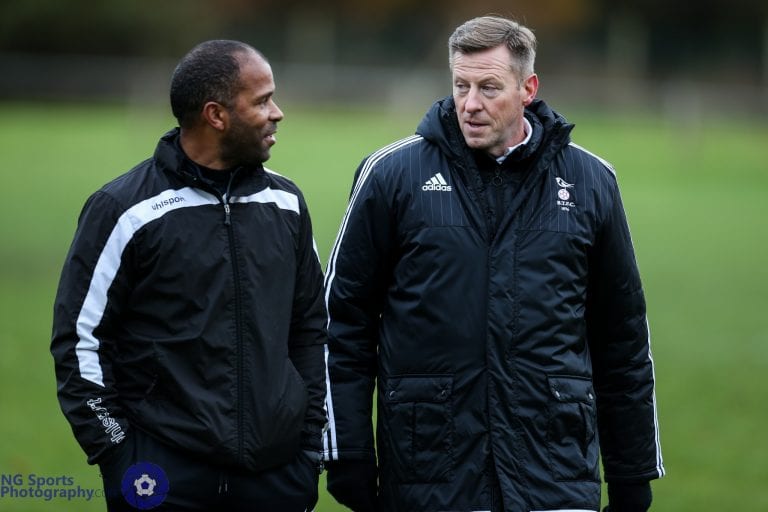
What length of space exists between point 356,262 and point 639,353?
3.48 ft

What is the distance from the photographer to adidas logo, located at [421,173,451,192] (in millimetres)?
4400

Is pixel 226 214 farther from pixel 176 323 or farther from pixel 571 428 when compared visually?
pixel 571 428

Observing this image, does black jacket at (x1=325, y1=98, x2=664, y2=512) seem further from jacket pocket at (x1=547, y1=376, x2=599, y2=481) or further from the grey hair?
the grey hair

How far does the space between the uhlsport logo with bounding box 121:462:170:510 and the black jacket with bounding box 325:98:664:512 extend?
707mm

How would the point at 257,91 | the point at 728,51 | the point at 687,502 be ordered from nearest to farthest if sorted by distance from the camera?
1. the point at 257,91
2. the point at 687,502
3. the point at 728,51

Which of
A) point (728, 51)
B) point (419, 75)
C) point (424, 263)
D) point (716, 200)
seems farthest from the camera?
point (728, 51)

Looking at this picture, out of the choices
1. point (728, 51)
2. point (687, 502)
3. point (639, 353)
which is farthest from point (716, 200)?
point (728, 51)

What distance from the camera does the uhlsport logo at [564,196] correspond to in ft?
14.6

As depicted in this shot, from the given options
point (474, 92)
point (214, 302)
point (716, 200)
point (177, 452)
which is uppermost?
point (474, 92)

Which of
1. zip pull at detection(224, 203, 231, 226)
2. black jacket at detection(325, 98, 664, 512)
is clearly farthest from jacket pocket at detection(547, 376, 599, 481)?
zip pull at detection(224, 203, 231, 226)

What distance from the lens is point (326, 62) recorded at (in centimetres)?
5128

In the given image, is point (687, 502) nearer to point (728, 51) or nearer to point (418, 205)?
point (418, 205)

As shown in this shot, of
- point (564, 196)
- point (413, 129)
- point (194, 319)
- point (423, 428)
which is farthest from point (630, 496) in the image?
point (413, 129)

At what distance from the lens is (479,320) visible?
14.1 feet
